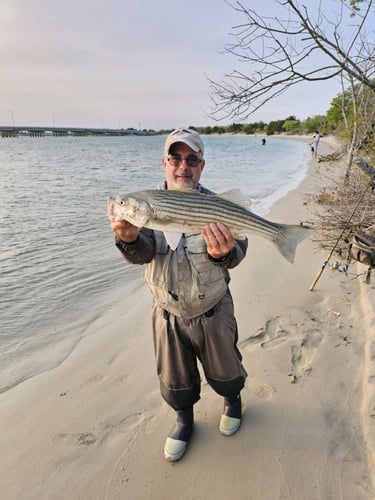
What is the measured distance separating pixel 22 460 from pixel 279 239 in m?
3.18

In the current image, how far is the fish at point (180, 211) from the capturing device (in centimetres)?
241

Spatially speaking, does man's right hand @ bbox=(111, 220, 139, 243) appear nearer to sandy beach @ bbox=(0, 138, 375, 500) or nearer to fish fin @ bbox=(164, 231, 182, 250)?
fish fin @ bbox=(164, 231, 182, 250)

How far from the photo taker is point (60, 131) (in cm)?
14538

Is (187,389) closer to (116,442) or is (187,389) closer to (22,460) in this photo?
(116,442)

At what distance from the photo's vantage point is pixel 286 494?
267 centimetres

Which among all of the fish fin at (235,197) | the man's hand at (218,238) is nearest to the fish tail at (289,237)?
the fish fin at (235,197)

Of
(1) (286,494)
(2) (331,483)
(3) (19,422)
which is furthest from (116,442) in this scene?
(2) (331,483)

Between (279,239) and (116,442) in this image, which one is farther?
(116,442)

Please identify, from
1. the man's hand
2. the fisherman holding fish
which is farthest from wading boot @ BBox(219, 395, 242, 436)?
the man's hand

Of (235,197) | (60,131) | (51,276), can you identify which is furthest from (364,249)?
(60,131)

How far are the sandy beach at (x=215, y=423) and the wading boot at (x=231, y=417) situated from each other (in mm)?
81

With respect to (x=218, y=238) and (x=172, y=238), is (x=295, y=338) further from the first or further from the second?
(x=172, y=238)

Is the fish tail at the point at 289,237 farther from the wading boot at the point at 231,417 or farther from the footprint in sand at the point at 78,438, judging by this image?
the footprint in sand at the point at 78,438

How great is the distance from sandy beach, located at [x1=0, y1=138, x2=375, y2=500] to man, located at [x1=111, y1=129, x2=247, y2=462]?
0.31 metres
